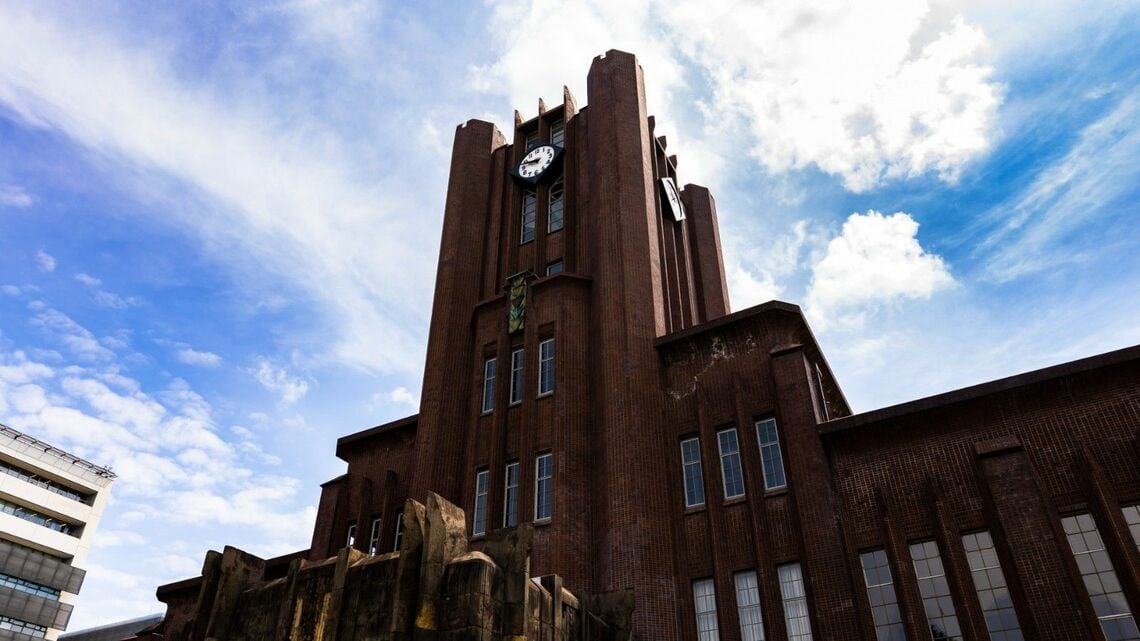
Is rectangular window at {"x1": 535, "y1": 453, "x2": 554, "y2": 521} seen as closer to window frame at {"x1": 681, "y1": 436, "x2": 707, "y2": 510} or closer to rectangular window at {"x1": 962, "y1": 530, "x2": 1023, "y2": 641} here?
window frame at {"x1": 681, "y1": 436, "x2": 707, "y2": 510}

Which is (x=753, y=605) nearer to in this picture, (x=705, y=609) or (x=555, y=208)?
(x=705, y=609)

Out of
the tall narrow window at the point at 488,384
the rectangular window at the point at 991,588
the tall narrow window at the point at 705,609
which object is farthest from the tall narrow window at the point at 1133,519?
the tall narrow window at the point at 488,384

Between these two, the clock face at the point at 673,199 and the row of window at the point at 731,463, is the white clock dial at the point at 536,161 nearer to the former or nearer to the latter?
the clock face at the point at 673,199

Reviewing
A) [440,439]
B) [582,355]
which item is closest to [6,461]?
[440,439]

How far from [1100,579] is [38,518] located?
2770 inches

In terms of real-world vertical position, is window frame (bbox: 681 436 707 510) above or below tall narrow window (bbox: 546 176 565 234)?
below

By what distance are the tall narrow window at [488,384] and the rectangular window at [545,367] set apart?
1.99 metres

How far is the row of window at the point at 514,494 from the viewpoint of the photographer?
24.5 metres

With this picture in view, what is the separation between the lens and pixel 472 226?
112 feet

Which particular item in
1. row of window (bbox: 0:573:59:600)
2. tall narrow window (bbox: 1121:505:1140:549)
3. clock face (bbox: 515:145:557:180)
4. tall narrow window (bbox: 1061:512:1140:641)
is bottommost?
tall narrow window (bbox: 1061:512:1140:641)

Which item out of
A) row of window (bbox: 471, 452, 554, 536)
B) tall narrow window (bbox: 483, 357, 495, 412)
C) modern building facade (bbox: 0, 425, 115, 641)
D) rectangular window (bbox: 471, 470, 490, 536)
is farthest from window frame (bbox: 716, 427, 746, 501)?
modern building facade (bbox: 0, 425, 115, 641)

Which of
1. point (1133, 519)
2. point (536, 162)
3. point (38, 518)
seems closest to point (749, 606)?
point (1133, 519)

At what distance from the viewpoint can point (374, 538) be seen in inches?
1131

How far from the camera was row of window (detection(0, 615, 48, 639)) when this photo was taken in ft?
185
